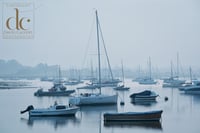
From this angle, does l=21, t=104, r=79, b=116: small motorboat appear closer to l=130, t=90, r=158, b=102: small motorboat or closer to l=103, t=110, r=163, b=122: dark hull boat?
l=103, t=110, r=163, b=122: dark hull boat

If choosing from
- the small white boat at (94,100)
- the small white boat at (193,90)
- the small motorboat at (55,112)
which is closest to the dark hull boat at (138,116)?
the small motorboat at (55,112)

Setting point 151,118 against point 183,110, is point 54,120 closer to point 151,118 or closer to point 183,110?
point 151,118

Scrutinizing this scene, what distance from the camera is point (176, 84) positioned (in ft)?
72.1

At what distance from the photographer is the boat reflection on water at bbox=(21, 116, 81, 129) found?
7.80m

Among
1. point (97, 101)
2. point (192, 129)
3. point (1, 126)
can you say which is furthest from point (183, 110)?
point (1, 126)

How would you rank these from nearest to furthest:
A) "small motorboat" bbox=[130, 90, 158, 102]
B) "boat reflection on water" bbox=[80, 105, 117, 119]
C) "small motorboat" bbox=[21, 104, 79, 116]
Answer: "small motorboat" bbox=[21, 104, 79, 116] < "boat reflection on water" bbox=[80, 105, 117, 119] < "small motorboat" bbox=[130, 90, 158, 102]

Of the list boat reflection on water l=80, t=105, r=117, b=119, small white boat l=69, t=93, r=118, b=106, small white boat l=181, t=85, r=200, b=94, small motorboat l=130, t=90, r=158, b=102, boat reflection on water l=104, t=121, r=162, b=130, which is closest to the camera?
boat reflection on water l=104, t=121, r=162, b=130

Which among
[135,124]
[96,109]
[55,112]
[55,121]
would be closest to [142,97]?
[96,109]

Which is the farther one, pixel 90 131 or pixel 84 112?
pixel 84 112

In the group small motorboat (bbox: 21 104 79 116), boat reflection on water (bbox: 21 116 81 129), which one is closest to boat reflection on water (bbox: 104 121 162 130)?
boat reflection on water (bbox: 21 116 81 129)

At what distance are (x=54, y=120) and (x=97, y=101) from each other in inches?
107

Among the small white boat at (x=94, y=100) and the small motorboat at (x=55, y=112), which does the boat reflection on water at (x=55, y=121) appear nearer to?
the small motorboat at (x=55, y=112)

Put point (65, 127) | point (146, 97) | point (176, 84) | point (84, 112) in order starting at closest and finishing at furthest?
point (65, 127), point (84, 112), point (146, 97), point (176, 84)

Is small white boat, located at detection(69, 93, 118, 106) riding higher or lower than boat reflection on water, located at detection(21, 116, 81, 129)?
higher
